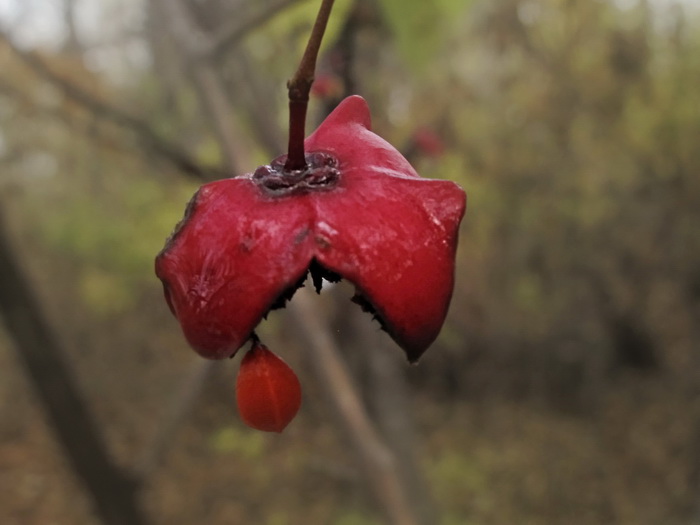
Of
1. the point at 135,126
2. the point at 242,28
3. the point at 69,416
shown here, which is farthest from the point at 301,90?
the point at 69,416

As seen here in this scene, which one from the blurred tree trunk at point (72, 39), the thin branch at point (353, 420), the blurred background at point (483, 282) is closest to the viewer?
the thin branch at point (353, 420)

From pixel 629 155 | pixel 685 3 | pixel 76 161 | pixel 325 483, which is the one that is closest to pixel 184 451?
pixel 325 483

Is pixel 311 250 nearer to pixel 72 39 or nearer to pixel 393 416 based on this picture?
pixel 393 416

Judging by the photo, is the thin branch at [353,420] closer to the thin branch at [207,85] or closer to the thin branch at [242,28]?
the thin branch at [207,85]

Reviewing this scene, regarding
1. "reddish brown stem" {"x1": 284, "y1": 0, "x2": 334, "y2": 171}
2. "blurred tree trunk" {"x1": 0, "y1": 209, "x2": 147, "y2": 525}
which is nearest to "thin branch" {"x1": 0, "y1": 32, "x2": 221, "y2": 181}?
"blurred tree trunk" {"x1": 0, "y1": 209, "x2": 147, "y2": 525}

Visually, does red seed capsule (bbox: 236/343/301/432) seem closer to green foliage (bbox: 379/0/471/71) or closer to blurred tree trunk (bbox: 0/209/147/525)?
green foliage (bbox: 379/0/471/71)

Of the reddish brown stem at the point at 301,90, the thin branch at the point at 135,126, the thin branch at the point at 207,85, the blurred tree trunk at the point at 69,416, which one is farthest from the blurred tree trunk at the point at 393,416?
the reddish brown stem at the point at 301,90
